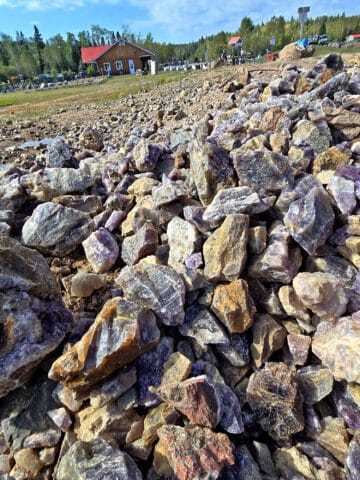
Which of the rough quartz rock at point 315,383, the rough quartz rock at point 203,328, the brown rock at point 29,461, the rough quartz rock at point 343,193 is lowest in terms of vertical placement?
the brown rock at point 29,461

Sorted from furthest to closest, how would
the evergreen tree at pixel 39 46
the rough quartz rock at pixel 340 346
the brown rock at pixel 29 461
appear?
1. the evergreen tree at pixel 39 46
2. the rough quartz rock at pixel 340 346
3. the brown rock at pixel 29 461

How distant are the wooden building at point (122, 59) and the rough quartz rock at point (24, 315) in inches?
1879

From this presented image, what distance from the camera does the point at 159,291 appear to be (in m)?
2.21

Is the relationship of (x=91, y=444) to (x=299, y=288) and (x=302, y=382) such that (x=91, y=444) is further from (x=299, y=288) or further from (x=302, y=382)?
(x=299, y=288)

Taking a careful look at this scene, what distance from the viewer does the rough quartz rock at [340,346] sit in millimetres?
1912

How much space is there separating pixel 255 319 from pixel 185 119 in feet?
22.1

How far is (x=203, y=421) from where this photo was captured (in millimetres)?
1741

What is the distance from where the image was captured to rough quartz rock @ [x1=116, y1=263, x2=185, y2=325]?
85.4 inches

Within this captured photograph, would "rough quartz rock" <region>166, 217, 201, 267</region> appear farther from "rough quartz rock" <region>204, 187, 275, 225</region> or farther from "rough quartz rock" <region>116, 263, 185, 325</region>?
"rough quartz rock" <region>116, 263, 185, 325</region>

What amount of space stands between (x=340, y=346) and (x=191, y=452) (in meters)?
1.16

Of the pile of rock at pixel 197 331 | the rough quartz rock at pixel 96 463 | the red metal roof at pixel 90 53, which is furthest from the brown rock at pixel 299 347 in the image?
the red metal roof at pixel 90 53

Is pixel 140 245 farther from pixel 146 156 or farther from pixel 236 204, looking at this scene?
pixel 146 156

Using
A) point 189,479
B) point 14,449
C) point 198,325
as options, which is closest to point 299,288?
point 198,325

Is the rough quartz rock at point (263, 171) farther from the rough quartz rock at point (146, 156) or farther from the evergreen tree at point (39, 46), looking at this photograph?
the evergreen tree at point (39, 46)
